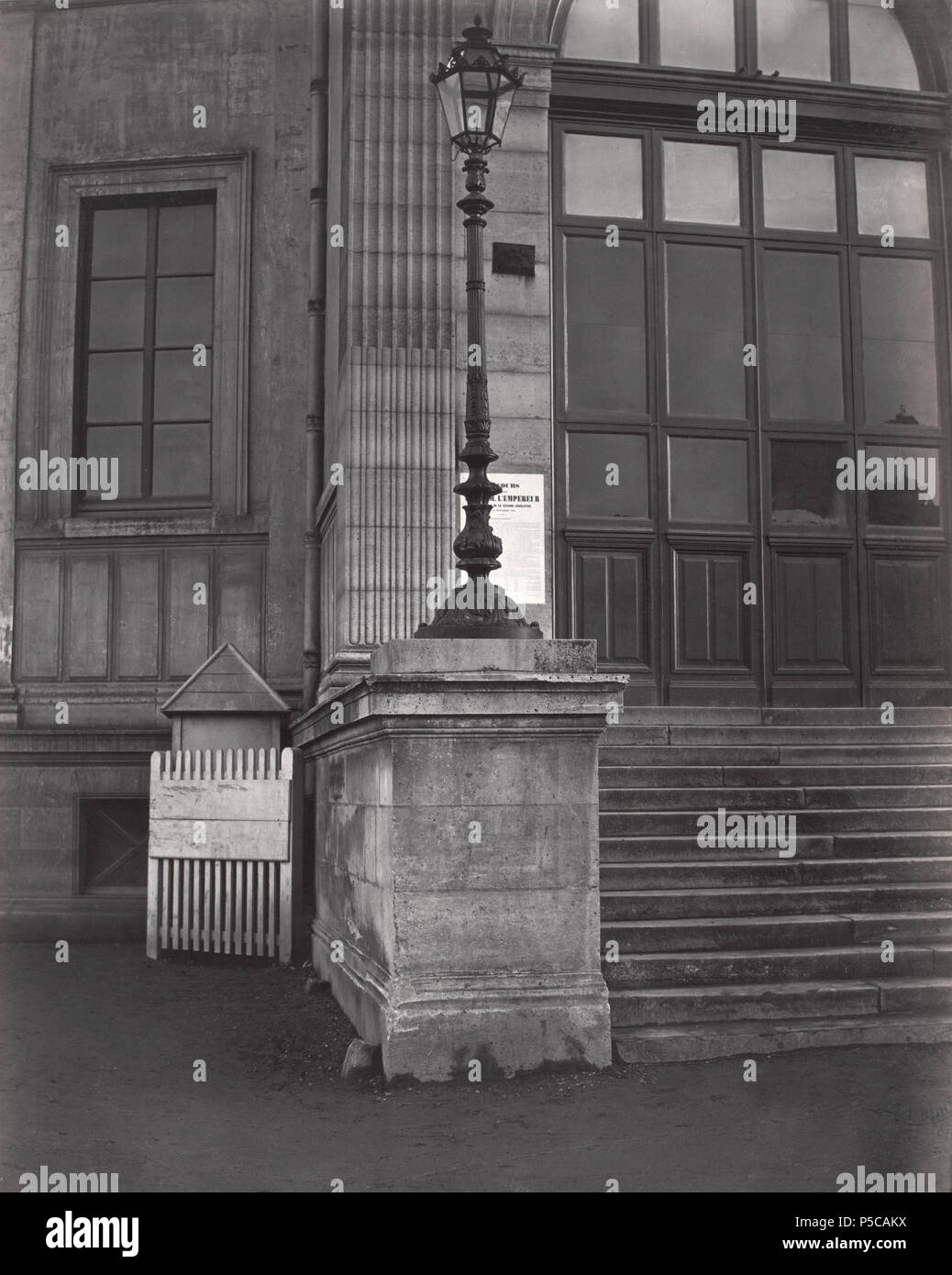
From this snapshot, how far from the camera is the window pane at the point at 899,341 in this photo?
11633 millimetres

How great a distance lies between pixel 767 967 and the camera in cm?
739

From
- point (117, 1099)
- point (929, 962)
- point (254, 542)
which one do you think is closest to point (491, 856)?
point (117, 1099)

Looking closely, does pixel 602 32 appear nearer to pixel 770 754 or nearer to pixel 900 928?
pixel 770 754

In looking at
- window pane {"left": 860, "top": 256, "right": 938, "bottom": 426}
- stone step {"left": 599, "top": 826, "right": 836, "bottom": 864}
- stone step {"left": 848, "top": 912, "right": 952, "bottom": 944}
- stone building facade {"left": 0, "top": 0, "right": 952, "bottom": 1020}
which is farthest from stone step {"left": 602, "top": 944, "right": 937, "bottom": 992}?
window pane {"left": 860, "top": 256, "right": 938, "bottom": 426}

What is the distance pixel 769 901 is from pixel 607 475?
429 cm

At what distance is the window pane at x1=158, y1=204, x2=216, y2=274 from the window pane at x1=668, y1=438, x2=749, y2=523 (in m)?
5.26

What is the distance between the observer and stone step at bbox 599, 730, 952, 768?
9.37 meters

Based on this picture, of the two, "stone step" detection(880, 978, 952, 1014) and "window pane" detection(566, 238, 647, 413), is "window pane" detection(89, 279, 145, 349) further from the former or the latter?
"stone step" detection(880, 978, 952, 1014)

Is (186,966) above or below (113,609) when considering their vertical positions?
below

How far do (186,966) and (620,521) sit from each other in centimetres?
493

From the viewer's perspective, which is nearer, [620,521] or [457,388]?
[457,388]

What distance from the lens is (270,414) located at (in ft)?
42.3

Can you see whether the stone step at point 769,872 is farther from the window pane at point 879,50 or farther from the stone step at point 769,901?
the window pane at point 879,50
